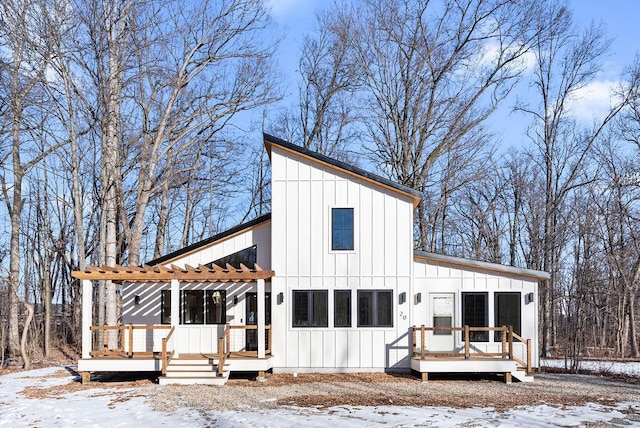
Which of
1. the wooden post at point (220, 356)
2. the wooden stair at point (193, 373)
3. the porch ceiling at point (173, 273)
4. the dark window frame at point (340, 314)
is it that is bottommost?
the wooden stair at point (193, 373)

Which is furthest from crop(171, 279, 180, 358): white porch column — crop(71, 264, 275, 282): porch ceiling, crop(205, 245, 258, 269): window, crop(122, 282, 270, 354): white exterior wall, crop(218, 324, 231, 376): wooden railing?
crop(205, 245, 258, 269): window

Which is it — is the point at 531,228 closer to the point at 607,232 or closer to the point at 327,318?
the point at 607,232

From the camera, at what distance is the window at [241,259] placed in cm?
1694

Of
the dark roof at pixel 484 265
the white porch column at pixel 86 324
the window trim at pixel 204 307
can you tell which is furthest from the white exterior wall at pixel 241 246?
the dark roof at pixel 484 265

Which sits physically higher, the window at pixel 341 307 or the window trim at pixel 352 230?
the window trim at pixel 352 230

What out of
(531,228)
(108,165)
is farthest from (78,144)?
(531,228)

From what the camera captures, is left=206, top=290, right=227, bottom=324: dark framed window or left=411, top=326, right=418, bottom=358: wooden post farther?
left=206, top=290, right=227, bottom=324: dark framed window

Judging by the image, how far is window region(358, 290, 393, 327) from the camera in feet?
52.9

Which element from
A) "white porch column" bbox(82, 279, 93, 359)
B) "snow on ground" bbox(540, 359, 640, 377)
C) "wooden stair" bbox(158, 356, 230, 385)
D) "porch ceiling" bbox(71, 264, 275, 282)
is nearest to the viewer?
"wooden stair" bbox(158, 356, 230, 385)

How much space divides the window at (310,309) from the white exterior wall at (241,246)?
1.34 m

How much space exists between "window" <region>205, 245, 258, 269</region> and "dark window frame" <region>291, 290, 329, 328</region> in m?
1.53

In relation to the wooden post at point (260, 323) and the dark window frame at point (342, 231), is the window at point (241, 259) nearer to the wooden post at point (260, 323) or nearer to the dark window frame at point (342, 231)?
the wooden post at point (260, 323)

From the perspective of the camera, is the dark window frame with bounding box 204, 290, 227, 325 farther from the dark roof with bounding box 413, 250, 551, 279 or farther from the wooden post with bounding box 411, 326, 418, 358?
the dark roof with bounding box 413, 250, 551, 279

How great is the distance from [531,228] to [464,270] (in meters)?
16.4
